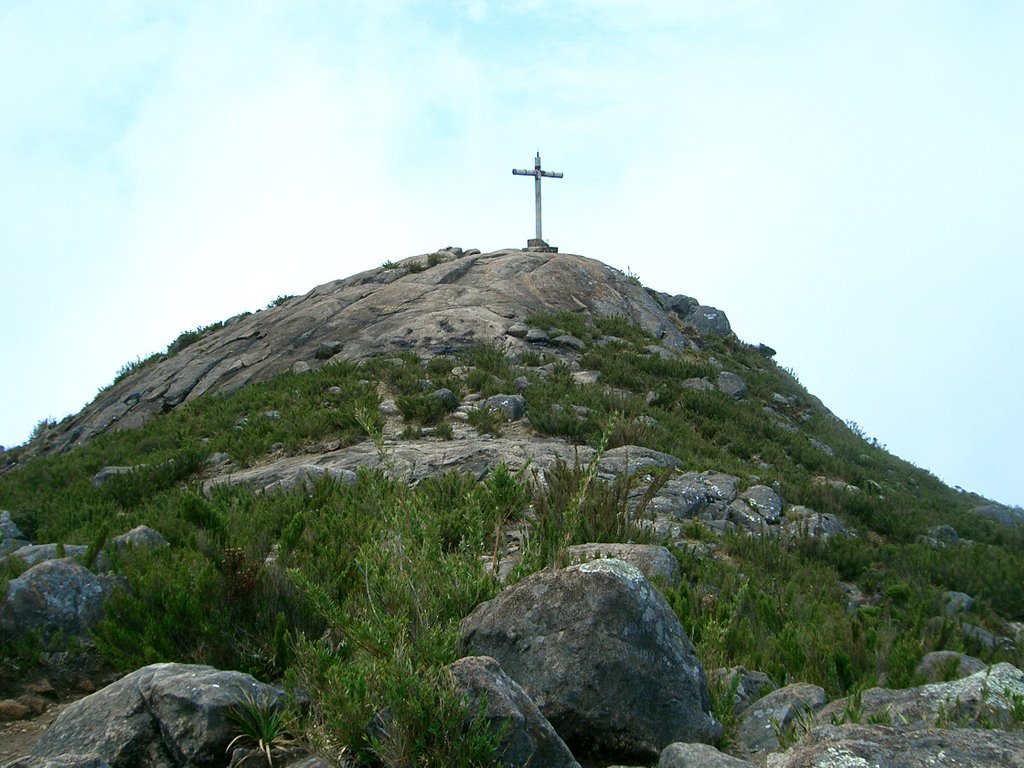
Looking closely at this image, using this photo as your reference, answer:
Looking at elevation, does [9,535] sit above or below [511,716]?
above

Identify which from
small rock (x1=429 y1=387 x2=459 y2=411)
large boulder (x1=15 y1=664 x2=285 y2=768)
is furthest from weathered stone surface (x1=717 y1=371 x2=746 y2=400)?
large boulder (x1=15 y1=664 x2=285 y2=768)

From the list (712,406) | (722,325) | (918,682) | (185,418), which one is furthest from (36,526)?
(722,325)

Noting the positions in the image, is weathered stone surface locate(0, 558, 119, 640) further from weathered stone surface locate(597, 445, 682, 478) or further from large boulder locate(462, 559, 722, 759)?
weathered stone surface locate(597, 445, 682, 478)

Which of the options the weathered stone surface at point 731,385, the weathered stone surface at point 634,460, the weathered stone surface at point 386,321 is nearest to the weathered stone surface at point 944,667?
the weathered stone surface at point 634,460

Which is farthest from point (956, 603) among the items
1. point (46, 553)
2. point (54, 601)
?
point (46, 553)

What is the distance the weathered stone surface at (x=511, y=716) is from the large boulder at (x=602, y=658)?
406 mm

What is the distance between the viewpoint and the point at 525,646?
3936 millimetres

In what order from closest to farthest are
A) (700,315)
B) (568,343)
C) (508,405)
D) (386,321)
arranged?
(508,405), (568,343), (386,321), (700,315)

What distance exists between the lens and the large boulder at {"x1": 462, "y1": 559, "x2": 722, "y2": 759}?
371cm

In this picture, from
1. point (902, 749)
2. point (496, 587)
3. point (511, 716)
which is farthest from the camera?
point (496, 587)

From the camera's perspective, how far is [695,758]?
323 centimetres

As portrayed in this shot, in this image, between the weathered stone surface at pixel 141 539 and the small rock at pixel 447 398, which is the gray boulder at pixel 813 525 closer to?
the small rock at pixel 447 398

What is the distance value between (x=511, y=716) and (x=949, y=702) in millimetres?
1975

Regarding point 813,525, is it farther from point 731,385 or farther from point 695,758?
point 731,385
